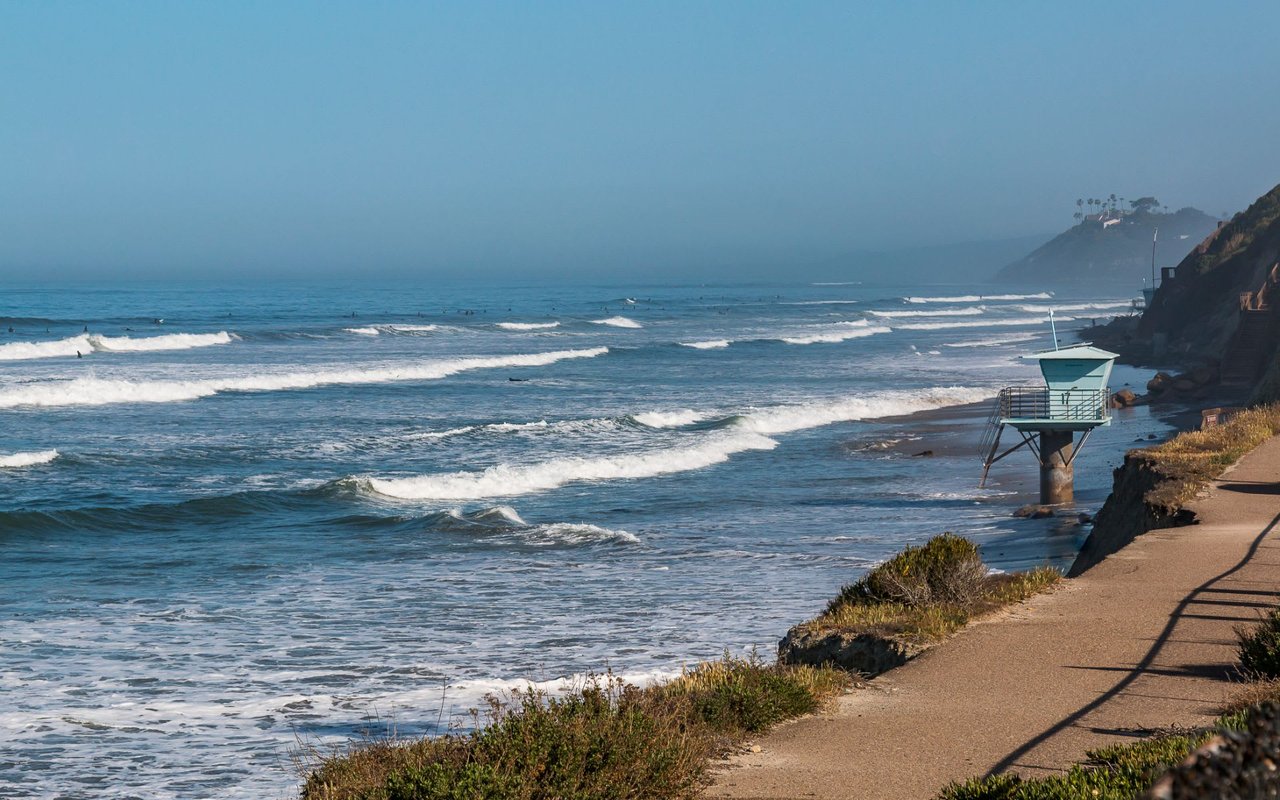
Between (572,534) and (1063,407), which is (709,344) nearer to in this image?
(1063,407)

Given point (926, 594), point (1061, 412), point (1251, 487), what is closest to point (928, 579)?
point (926, 594)

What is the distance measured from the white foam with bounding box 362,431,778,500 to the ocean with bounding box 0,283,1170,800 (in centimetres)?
10

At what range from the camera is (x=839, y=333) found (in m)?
82.9

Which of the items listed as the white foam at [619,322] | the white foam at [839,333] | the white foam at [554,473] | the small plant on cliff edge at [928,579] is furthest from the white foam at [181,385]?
the white foam at [619,322]

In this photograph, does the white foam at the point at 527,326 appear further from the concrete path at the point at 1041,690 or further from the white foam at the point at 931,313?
the concrete path at the point at 1041,690

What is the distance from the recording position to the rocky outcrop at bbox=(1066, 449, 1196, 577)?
1508 centimetres

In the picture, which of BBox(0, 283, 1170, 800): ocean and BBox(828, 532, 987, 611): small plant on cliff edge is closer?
BBox(828, 532, 987, 611): small plant on cliff edge

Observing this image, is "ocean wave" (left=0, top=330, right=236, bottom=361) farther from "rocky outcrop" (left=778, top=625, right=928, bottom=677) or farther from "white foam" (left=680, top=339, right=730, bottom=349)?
"rocky outcrop" (left=778, top=625, right=928, bottom=677)

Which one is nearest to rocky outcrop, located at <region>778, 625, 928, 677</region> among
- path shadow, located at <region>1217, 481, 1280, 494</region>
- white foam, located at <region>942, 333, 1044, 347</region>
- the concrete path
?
the concrete path

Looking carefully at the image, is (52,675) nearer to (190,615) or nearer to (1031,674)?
(190,615)

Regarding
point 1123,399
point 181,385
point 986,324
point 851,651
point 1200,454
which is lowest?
point 1123,399

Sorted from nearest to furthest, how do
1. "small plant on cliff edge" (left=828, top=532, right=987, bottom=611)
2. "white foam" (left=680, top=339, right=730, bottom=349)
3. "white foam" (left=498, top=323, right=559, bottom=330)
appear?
"small plant on cliff edge" (left=828, top=532, right=987, bottom=611) < "white foam" (left=680, top=339, right=730, bottom=349) < "white foam" (left=498, top=323, right=559, bottom=330)

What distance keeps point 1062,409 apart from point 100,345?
174 ft

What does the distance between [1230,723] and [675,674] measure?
701cm
